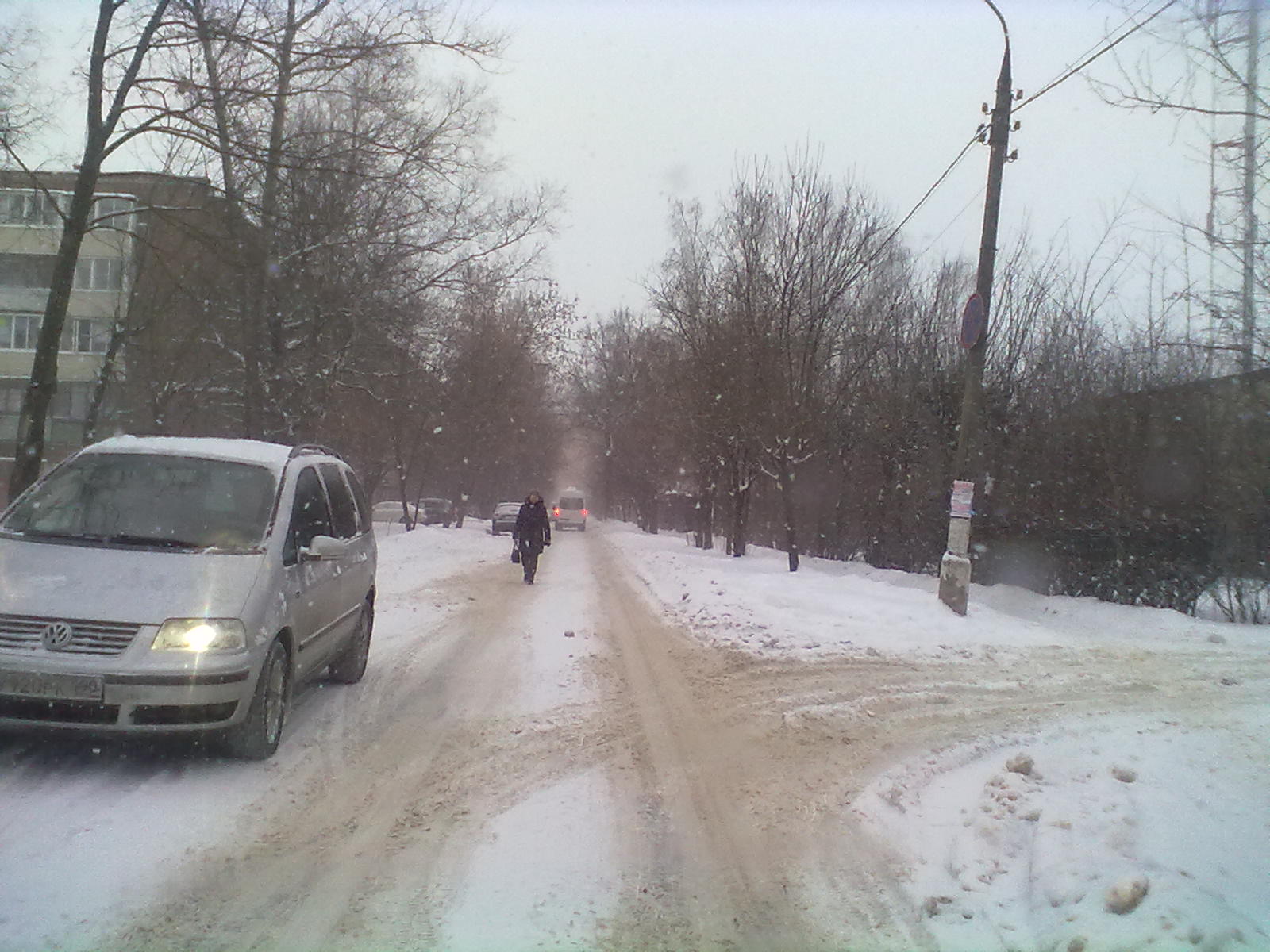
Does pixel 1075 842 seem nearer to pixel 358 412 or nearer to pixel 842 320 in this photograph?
pixel 842 320

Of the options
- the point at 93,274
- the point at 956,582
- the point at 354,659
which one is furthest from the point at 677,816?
the point at 93,274

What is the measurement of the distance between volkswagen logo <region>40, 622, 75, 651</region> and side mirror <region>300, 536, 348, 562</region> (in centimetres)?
154

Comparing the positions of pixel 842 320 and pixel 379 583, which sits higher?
pixel 842 320

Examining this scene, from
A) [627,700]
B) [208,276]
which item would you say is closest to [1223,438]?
[627,700]

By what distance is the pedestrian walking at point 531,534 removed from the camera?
18.0m

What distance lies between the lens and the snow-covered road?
3.67 m

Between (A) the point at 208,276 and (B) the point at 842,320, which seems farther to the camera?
(B) the point at 842,320

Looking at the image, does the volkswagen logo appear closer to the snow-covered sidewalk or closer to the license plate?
the license plate

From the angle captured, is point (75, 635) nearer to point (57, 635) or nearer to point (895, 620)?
point (57, 635)

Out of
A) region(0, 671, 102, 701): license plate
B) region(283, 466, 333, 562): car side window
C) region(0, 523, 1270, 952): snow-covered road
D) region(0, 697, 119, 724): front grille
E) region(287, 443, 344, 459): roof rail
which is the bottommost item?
region(0, 523, 1270, 952): snow-covered road

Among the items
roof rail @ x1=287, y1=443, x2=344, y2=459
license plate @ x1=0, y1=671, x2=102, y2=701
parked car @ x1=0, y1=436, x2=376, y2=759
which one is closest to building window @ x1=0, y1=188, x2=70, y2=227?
roof rail @ x1=287, y1=443, x2=344, y2=459

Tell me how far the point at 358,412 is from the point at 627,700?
24.1m

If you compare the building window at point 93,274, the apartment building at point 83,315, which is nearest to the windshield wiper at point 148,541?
the apartment building at point 83,315

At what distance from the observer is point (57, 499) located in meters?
6.06
